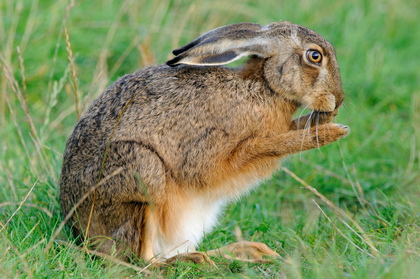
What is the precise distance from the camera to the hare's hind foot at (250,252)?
4.29 meters

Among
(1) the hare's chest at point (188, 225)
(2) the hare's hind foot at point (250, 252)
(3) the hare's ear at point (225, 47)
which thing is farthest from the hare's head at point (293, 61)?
(2) the hare's hind foot at point (250, 252)

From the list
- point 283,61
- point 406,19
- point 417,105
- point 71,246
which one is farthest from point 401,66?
point 71,246

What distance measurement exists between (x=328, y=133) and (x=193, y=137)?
0.96 m

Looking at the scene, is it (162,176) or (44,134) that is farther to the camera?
(44,134)

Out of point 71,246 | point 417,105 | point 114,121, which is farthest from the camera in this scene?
point 417,105

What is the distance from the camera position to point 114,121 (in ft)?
15.2

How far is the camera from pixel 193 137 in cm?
457

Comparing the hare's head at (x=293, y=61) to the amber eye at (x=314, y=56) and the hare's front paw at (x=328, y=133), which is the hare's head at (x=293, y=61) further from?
the hare's front paw at (x=328, y=133)

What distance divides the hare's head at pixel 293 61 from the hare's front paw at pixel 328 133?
21cm

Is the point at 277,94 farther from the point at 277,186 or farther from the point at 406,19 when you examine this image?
the point at 406,19

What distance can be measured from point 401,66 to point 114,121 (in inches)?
174

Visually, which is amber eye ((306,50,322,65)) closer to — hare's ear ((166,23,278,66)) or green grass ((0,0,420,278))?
hare's ear ((166,23,278,66))

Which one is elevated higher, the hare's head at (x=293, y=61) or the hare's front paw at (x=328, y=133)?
the hare's head at (x=293, y=61)

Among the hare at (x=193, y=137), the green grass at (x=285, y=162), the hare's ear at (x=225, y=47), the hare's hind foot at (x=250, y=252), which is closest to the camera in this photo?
the green grass at (x=285, y=162)
